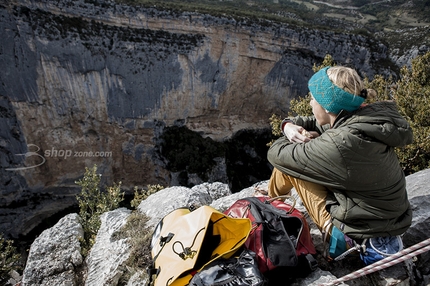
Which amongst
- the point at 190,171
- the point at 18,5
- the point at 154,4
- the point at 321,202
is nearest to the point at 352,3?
the point at 154,4

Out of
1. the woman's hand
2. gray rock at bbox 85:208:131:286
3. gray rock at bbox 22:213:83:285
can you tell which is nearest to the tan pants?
the woman's hand

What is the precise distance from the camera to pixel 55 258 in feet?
11.8

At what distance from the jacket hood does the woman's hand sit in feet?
1.50

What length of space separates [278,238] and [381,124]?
1.16 metres

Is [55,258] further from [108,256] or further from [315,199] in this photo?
[315,199]

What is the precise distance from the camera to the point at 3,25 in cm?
1584

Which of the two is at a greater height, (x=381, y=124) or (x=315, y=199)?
(x=381, y=124)

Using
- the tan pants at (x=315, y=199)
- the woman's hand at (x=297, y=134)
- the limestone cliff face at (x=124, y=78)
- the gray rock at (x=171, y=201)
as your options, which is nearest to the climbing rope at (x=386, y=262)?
the tan pants at (x=315, y=199)

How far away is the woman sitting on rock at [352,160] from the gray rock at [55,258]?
3.15 m

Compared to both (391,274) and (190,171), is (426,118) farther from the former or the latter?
(190,171)

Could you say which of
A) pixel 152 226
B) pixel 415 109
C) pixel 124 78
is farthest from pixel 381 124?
pixel 124 78

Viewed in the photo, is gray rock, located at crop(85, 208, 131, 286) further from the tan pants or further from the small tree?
the small tree

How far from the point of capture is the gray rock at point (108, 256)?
9.87ft

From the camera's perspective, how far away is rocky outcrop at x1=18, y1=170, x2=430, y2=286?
2223 mm
